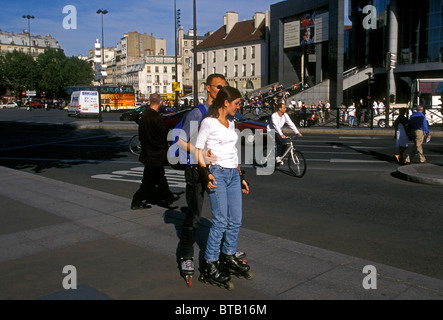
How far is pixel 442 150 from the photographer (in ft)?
50.2

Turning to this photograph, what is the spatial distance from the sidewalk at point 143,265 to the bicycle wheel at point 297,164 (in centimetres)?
480

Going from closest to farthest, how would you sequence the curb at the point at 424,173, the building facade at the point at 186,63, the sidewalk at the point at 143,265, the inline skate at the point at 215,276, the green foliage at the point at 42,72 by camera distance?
the sidewalk at the point at 143,265, the inline skate at the point at 215,276, the curb at the point at 424,173, the building facade at the point at 186,63, the green foliage at the point at 42,72

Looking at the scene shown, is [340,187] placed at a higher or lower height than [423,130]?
lower

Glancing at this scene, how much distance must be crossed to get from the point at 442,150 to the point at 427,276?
12873mm

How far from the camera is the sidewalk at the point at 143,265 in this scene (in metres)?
3.55

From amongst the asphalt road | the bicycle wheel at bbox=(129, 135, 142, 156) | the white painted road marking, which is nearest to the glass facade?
the asphalt road

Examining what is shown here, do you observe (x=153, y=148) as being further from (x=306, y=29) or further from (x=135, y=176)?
(x=306, y=29)

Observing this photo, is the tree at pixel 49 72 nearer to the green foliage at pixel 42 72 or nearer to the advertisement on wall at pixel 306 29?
the green foliage at pixel 42 72

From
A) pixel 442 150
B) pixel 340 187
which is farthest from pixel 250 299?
pixel 442 150

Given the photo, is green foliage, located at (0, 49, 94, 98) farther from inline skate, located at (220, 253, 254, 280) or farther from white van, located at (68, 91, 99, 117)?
inline skate, located at (220, 253, 254, 280)

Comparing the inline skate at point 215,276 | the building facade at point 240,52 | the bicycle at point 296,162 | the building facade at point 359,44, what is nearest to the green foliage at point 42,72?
the building facade at point 240,52

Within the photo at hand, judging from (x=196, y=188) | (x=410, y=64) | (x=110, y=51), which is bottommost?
(x=196, y=188)
